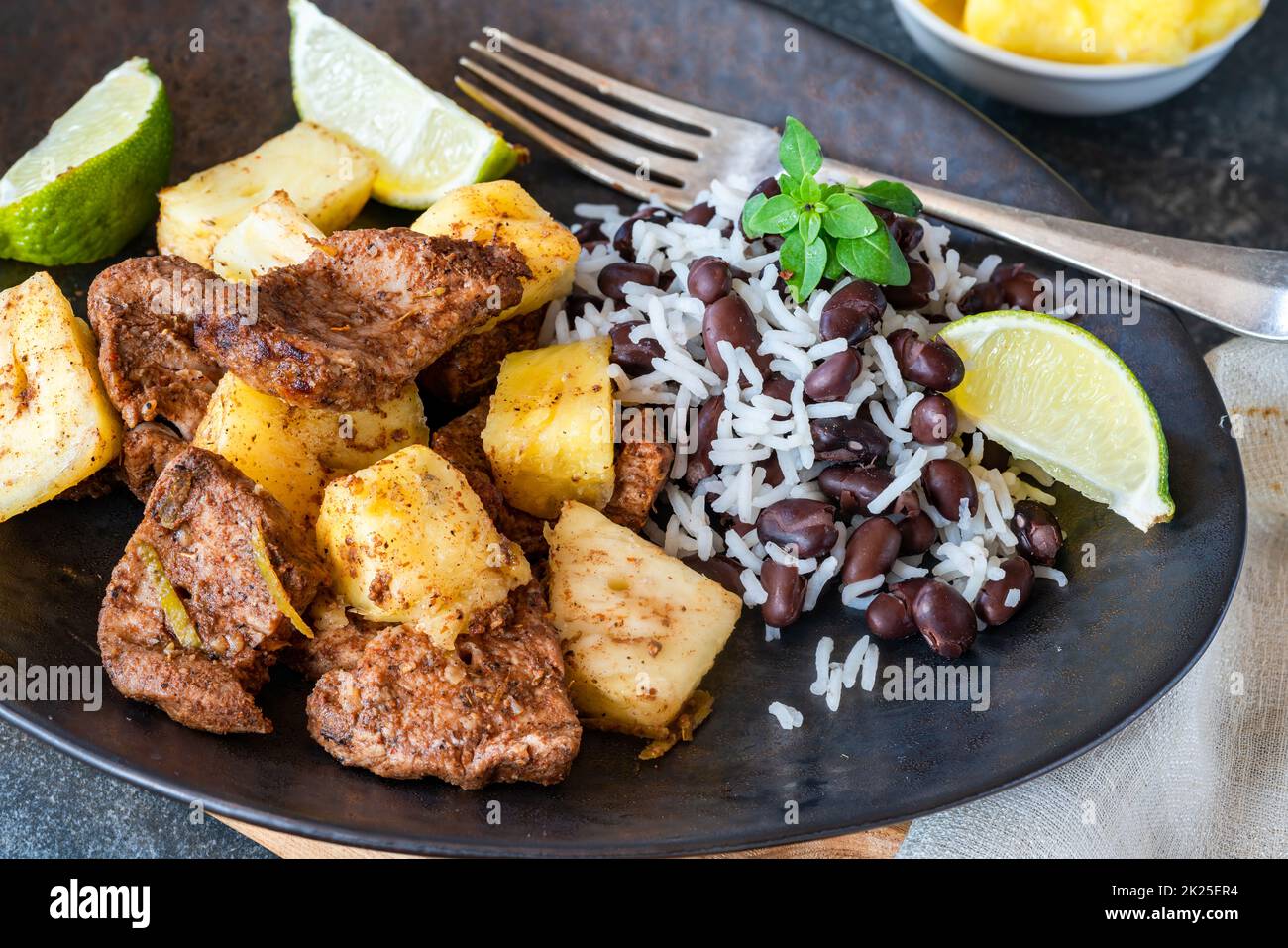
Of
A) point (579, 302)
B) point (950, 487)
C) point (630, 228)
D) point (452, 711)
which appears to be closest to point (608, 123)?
point (630, 228)

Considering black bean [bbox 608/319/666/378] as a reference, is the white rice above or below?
below

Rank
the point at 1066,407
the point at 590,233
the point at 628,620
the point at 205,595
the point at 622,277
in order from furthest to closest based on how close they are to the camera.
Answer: the point at 590,233 → the point at 622,277 → the point at 1066,407 → the point at 628,620 → the point at 205,595

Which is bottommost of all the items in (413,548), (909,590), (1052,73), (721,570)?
(721,570)

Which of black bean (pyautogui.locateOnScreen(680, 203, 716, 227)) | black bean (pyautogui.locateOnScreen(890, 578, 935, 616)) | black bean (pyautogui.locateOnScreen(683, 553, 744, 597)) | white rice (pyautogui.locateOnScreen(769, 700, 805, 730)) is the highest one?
black bean (pyautogui.locateOnScreen(680, 203, 716, 227))

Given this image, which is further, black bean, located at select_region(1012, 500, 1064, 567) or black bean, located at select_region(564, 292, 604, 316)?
black bean, located at select_region(564, 292, 604, 316)

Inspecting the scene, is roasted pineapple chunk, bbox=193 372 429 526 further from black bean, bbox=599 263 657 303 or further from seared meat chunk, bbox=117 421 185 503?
black bean, bbox=599 263 657 303

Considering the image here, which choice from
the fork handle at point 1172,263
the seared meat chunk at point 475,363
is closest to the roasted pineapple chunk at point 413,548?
the seared meat chunk at point 475,363

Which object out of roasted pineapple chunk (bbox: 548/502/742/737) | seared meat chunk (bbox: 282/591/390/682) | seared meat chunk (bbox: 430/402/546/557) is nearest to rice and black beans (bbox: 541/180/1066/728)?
roasted pineapple chunk (bbox: 548/502/742/737)

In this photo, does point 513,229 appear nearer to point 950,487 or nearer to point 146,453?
point 146,453
